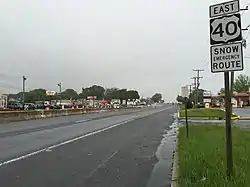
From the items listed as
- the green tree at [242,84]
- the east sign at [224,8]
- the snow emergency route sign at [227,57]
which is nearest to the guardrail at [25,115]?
the east sign at [224,8]

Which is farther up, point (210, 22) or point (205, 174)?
point (210, 22)

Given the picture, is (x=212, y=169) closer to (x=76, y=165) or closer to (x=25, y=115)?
(x=76, y=165)

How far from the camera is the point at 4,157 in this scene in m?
14.1

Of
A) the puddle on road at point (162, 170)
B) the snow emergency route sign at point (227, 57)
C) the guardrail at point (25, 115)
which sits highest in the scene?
the snow emergency route sign at point (227, 57)

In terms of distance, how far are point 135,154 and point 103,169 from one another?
412cm

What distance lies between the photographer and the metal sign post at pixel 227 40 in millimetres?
8141

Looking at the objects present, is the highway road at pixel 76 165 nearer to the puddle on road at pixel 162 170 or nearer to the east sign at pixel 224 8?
the puddle on road at pixel 162 170

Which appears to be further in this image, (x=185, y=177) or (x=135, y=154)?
(x=135, y=154)

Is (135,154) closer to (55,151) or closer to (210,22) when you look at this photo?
(55,151)

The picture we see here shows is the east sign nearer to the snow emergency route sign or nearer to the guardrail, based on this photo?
the snow emergency route sign

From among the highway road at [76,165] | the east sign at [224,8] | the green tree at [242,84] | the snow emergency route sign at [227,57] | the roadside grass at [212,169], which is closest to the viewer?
the roadside grass at [212,169]

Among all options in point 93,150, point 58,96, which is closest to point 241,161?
point 93,150

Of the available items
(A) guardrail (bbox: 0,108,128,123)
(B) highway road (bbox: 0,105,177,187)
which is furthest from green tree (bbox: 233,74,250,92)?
(B) highway road (bbox: 0,105,177,187)

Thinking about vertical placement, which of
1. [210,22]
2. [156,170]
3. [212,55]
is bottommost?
[156,170]
